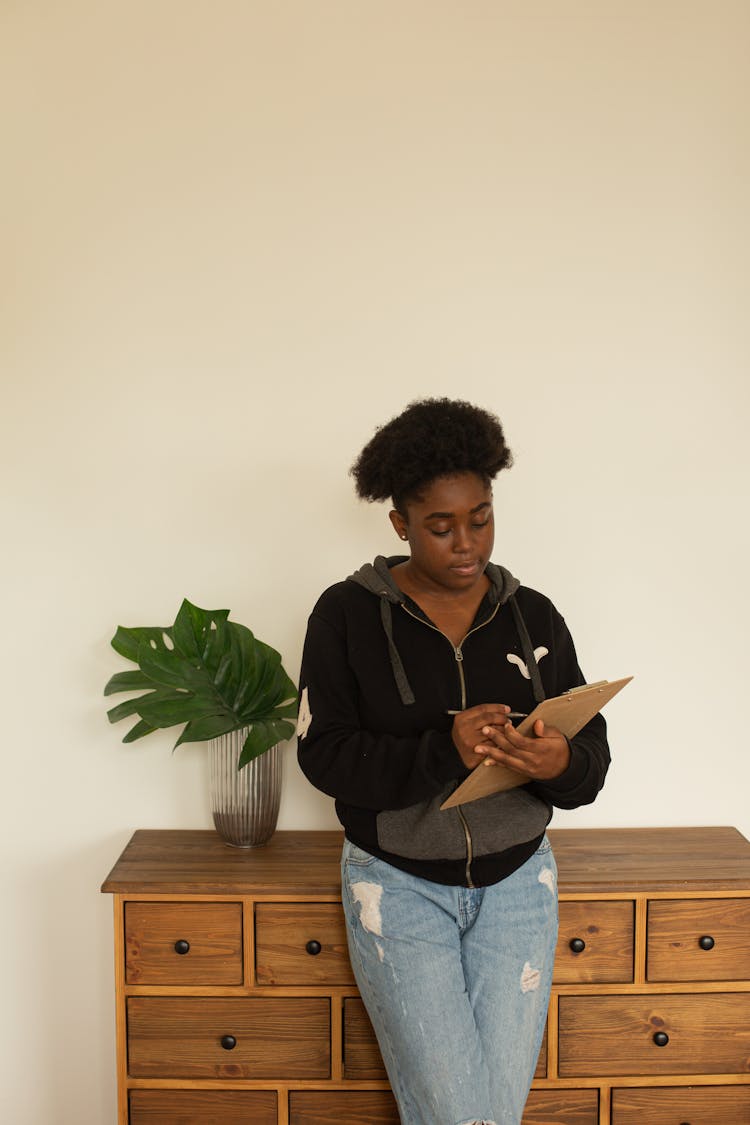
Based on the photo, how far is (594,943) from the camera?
208cm

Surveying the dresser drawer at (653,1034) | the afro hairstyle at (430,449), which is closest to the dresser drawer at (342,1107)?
the dresser drawer at (653,1034)

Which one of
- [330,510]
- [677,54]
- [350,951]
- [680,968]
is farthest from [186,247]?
[680,968]

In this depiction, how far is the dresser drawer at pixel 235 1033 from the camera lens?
6.77 feet

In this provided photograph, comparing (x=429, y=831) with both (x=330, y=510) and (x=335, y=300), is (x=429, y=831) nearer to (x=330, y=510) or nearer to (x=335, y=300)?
(x=330, y=510)

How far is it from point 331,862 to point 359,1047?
370 mm

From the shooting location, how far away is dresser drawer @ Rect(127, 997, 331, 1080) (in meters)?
2.06

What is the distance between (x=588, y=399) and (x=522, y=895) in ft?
3.96

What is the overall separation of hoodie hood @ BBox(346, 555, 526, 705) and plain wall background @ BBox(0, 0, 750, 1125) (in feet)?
1.71

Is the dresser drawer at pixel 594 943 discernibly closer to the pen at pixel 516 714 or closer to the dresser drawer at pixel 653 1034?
the dresser drawer at pixel 653 1034

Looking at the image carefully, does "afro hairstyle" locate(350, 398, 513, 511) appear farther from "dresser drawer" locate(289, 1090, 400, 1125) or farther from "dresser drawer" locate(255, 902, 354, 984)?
"dresser drawer" locate(289, 1090, 400, 1125)

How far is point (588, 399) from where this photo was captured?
8.03 ft

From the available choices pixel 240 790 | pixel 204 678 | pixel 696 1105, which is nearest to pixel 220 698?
pixel 204 678

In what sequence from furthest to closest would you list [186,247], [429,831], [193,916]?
[186,247]
[193,916]
[429,831]

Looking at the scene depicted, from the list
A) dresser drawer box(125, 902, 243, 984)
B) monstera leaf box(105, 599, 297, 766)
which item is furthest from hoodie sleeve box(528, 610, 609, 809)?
dresser drawer box(125, 902, 243, 984)
